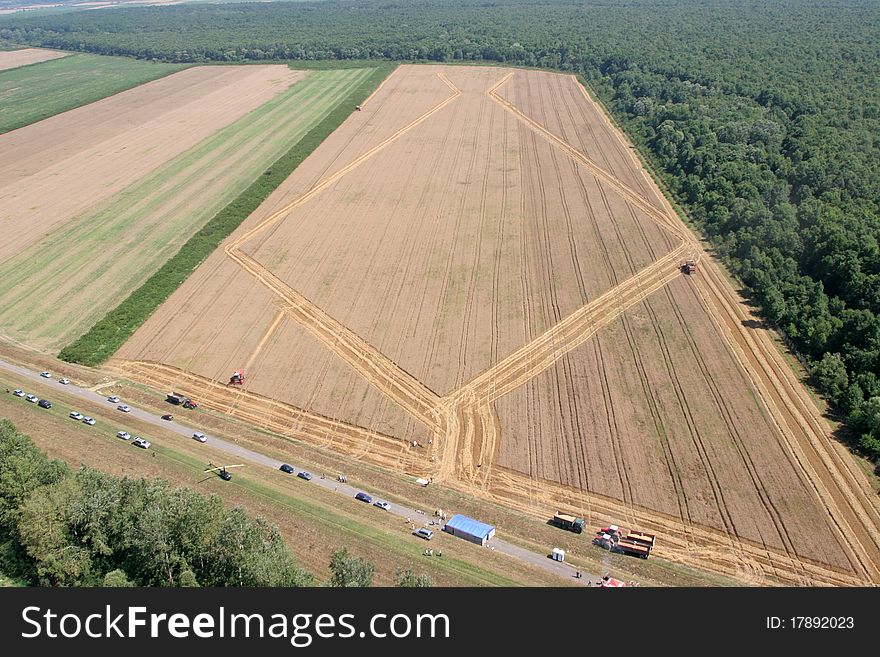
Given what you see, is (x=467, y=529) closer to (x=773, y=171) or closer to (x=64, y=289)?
(x=64, y=289)

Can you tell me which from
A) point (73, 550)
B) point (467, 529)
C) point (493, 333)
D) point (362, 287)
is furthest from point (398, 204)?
point (73, 550)

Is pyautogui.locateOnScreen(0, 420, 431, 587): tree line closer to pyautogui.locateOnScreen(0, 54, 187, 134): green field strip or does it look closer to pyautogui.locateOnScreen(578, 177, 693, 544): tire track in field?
pyautogui.locateOnScreen(578, 177, 693, 544): tire track in field

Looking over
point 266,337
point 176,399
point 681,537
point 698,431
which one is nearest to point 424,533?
point 681,537

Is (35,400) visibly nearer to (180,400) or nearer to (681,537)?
(180,400)

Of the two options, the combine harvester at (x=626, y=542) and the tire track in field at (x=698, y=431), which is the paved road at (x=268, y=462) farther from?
the tire track in field at (x=698, y=431)

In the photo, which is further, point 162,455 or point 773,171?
point 773,171
